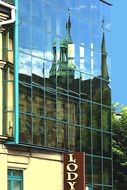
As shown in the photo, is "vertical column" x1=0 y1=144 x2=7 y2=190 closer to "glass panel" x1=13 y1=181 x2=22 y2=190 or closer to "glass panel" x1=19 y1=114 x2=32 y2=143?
"glass panel" x1=13 y1=181 x2=22 y2=190

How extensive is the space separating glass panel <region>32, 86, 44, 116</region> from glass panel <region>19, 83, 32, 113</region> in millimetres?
435

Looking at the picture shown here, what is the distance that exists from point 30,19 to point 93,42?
6948 mm

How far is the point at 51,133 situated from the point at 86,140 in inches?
147

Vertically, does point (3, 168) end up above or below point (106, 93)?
below

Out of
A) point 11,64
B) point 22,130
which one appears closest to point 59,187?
point 22,130

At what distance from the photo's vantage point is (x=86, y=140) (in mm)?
41469

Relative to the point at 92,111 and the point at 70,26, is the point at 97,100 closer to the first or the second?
the point at 92,111

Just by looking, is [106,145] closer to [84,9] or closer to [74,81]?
[74,81]

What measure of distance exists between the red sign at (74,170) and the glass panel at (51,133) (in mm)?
1037

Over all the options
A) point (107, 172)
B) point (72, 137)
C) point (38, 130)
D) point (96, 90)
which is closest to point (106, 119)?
point (96, 90)

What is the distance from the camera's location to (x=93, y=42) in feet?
142

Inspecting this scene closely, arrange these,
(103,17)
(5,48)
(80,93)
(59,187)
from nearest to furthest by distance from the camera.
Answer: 1. (5,48)
2. (59,187)
3. (80,93)
4. (103,17)

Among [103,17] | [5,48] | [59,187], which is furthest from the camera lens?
[103,17]

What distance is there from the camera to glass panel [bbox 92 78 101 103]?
4291 centimetres
